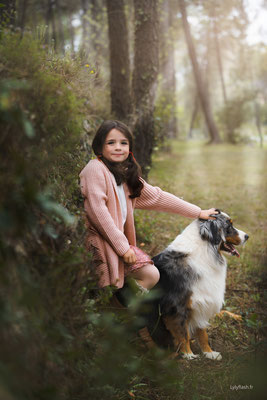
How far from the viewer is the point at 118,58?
734 centimetres

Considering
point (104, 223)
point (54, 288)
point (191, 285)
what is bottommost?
point (191, 285)

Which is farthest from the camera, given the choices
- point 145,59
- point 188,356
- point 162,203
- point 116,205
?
point 145,59

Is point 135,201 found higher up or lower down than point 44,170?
lower down

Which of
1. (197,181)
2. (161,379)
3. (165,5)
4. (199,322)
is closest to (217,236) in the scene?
(199,322)

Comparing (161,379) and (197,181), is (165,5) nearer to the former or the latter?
(197,181)

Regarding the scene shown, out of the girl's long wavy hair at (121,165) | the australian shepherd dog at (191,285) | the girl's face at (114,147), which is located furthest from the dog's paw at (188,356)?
the girl's face at (114,147)

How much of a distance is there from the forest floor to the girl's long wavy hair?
1397 mm

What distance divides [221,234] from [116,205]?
105 cm

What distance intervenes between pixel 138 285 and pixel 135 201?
32.2 inches

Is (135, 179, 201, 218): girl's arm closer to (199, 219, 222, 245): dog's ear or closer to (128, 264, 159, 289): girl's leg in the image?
(199, 219, 222, 245): dog's ear

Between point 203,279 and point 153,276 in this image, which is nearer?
point 153,276

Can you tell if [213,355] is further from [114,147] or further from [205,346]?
[114,147]

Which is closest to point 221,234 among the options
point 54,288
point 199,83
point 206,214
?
point 206,214

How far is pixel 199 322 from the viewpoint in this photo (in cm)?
308
